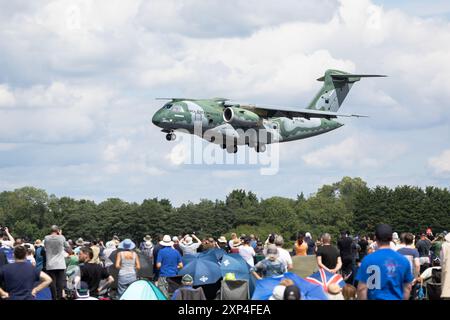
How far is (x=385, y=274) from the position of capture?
36.9ft

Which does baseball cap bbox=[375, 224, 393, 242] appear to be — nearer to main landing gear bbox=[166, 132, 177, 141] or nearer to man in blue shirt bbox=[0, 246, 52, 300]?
man in blue shirt bbox=[0, 246, 52, 300]

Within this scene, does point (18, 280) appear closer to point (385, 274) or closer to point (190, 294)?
point (190, 294)

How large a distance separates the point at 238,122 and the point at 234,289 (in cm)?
3446

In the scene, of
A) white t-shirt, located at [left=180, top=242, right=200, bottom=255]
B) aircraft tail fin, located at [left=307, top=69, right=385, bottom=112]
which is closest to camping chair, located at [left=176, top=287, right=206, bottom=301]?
white t-shirt, located at [left=180, top=242, right=200, bottom=255]

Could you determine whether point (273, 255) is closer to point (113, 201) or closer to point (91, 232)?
point (91, 232)

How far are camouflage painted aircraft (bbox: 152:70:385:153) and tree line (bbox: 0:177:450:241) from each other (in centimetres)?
5852

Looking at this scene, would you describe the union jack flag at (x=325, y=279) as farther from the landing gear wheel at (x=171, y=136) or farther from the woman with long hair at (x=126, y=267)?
the landing gear wheel at (x=171, y=136)

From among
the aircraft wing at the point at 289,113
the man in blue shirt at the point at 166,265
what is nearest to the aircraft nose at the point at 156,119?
the aircraft wing at the point at 289,113

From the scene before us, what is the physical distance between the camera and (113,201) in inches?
6644

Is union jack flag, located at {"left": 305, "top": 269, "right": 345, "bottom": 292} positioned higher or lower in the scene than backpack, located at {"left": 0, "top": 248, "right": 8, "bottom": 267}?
lower

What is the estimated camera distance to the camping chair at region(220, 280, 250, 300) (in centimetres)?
1731

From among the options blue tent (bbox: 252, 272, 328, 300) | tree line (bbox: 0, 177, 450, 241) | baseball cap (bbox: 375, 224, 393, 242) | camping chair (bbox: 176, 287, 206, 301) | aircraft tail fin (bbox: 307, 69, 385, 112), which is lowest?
camping chair (bbox: 176, 287, 206, 301)

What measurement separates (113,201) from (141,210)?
34443 mm

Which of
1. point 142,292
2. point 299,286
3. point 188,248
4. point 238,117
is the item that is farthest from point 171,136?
point 299,286
